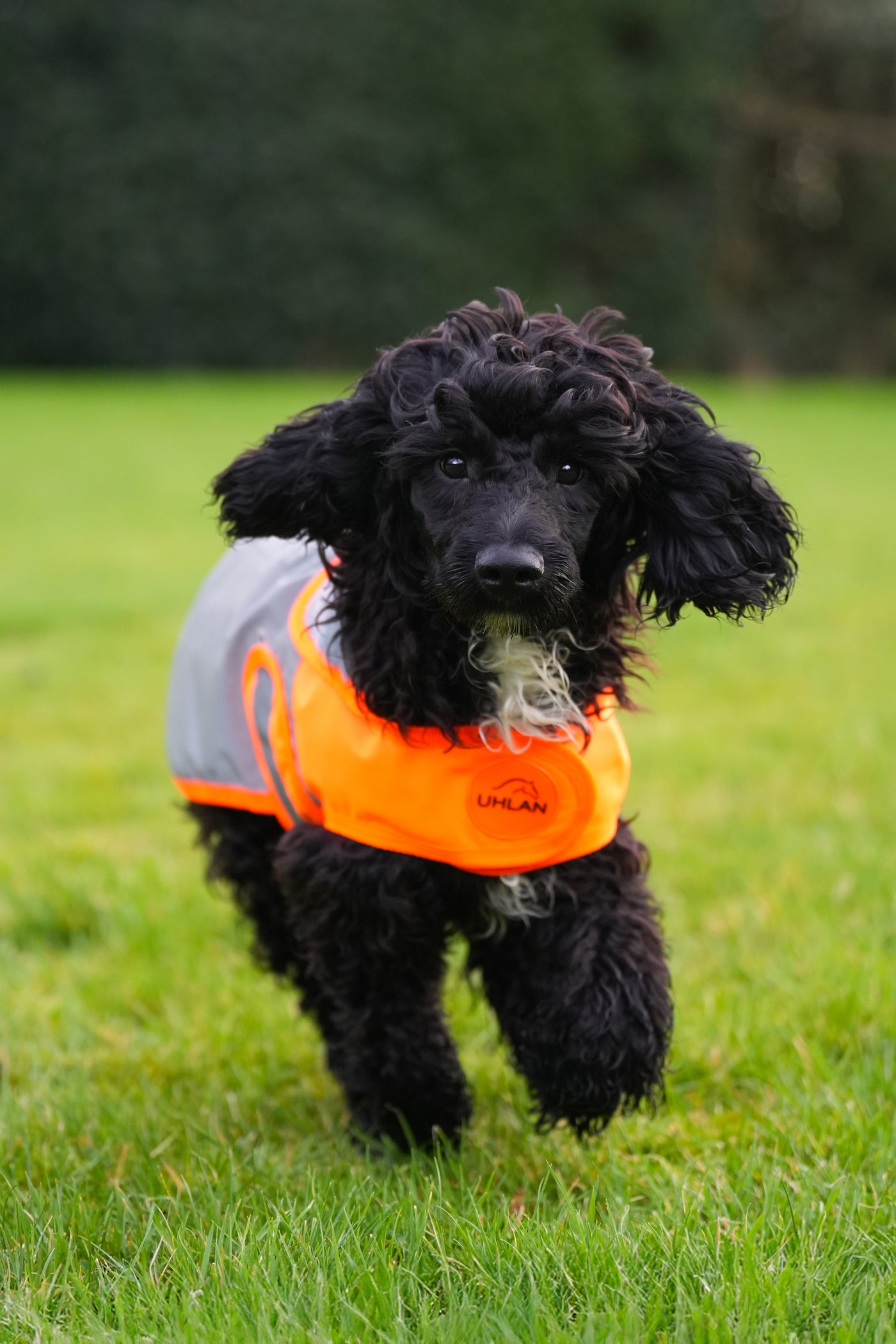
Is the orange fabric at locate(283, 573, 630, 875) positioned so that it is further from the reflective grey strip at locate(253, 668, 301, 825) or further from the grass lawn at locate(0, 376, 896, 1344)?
the grass lawn at locate(0, 376, 896, 1344)

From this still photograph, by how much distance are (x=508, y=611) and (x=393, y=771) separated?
408 mm

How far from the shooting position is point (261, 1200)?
2.41 metres

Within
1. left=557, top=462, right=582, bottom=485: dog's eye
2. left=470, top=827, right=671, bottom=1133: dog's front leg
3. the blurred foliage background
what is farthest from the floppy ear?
the blurred foliage background

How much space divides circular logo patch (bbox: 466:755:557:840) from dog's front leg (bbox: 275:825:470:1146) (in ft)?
0.53

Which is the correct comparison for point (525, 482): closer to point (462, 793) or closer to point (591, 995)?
point (462, 793)

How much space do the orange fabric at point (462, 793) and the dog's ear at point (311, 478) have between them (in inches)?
12.7

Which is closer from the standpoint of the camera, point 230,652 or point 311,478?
point 311,478

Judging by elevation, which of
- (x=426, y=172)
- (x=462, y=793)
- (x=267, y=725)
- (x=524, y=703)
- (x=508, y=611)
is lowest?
(x=267, y=725)

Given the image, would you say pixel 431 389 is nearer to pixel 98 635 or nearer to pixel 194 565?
pixel 98 635

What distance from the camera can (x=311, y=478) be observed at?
8.68 feet

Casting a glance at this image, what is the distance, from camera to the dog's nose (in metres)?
2.25

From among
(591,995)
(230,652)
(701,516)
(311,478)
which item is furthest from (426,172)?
(591,995)

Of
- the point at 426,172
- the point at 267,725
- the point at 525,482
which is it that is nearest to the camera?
the point at 525,482

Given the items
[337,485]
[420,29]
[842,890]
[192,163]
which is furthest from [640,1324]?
[420,29]
